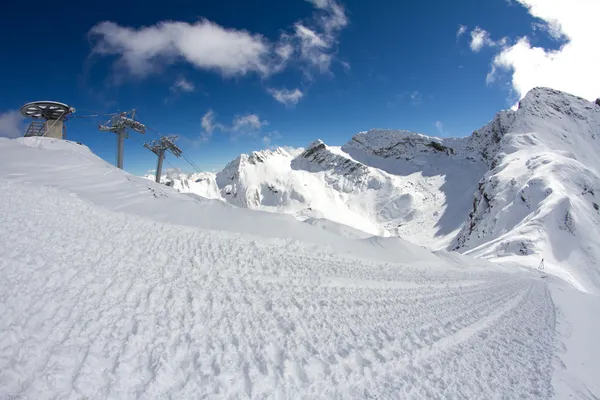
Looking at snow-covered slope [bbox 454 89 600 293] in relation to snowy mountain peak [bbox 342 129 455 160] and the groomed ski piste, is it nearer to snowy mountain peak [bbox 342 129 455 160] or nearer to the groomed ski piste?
the groomed ski piste

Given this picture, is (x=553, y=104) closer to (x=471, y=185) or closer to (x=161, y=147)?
(x=471, y=185)

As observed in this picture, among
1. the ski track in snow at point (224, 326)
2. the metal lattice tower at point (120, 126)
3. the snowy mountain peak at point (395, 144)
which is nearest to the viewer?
the ski track in snow at point (224, 326)

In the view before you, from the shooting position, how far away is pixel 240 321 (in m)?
6.00

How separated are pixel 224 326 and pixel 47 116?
34078 millimetres

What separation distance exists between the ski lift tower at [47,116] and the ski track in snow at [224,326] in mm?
23393

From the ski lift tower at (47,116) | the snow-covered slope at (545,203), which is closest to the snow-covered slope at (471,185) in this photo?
the snow-covered slope at (545,203)

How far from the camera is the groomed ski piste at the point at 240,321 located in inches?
176

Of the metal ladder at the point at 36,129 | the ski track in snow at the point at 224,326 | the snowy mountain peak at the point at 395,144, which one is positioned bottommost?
the ski track in snow at the point at 224,326

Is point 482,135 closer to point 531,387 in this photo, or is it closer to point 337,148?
point 337,148

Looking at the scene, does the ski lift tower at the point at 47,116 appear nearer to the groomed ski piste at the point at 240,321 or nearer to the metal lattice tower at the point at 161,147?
the metal lattice tower at the point at 161,147

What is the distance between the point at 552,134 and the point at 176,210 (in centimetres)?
11140

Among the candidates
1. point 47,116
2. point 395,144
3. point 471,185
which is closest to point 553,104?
point 471,185

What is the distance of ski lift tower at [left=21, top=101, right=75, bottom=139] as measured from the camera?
26984mm

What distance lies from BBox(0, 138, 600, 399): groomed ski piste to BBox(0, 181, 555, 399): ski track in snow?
0.10 ft
